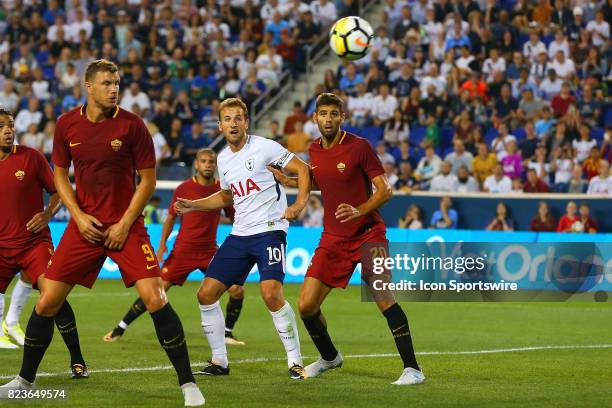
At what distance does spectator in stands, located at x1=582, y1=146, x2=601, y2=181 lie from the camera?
22828mm

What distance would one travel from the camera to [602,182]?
22.5 metres

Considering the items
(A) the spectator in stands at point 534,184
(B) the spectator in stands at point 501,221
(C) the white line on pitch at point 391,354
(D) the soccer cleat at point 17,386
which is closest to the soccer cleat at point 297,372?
(C) the white line on pitch at point 391,354

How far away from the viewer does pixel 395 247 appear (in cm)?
2114

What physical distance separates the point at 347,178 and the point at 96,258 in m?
2.49

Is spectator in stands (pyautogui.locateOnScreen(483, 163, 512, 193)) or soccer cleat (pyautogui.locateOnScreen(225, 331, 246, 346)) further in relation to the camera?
spectator in stands (pyautogui.locateOnScreen(483, 163, 512, 193))

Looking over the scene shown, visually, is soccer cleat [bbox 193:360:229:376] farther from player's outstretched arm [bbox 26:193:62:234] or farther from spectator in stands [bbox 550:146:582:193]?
spectator in stands [bbox 550:146:582:193]

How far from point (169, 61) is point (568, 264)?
14.0 m

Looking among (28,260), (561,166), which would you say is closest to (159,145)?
(561,166)

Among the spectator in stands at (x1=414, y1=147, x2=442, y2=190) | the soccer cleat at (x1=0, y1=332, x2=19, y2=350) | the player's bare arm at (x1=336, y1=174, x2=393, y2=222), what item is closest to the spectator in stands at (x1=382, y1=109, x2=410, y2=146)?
the spectator in stands at (x1=414, y1=147, x2=442, y2=190)

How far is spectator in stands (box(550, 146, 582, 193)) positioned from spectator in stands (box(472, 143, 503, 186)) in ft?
3.86

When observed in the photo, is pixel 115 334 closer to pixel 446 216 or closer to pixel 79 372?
pixel 79 372

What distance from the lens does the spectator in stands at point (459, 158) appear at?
24000mm

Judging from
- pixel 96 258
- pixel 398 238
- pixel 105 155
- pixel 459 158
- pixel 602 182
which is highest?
pixel 105 155

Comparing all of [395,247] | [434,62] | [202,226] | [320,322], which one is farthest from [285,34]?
[320,322]
